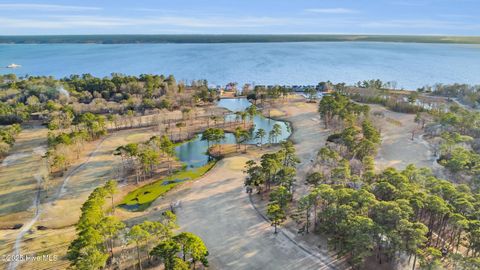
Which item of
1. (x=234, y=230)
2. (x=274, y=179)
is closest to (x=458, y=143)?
(x=274, y=179)

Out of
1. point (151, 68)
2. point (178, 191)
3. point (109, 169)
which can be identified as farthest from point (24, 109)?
point (151, 68)

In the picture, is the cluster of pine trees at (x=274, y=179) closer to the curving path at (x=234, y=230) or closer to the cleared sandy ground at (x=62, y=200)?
the curving path at (x=234, y=230)

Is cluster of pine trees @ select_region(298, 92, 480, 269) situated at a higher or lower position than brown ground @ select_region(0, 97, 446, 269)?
higher

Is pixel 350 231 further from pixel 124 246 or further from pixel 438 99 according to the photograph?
pixel 438 99
